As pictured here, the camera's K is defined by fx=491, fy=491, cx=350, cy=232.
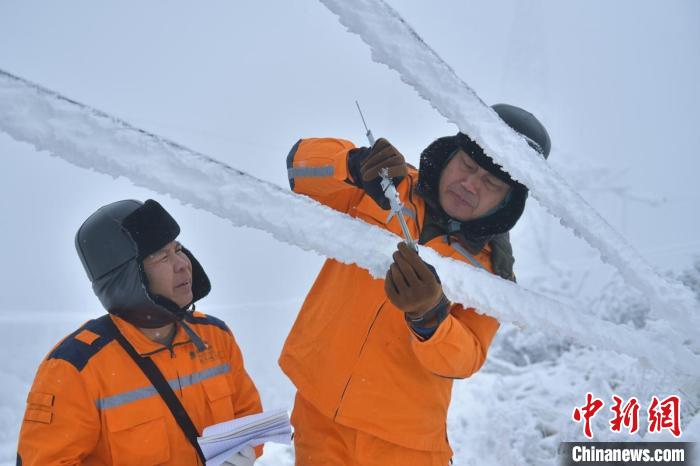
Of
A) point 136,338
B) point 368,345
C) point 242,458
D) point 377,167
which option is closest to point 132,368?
point 136,338

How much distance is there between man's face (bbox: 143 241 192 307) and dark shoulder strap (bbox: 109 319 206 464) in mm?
205

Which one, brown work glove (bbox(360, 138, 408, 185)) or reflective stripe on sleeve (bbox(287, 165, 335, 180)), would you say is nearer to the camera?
brown work glove (bbox(360, 138, 408, 185))

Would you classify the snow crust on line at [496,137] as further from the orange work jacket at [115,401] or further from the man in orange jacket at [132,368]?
the orange work jacket at [115,401]

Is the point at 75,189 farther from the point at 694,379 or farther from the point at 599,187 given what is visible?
the point at 599,187

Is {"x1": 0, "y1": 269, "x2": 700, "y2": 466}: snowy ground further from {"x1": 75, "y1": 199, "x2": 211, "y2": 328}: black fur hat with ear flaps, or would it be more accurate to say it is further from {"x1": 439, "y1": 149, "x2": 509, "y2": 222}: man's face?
{"x1": 439, "y1": 149, "x2": 509, "y2": 222}: man's face

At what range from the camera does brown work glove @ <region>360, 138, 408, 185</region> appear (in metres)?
1.69

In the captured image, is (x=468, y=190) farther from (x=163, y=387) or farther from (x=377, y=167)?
(x=163, y=387)

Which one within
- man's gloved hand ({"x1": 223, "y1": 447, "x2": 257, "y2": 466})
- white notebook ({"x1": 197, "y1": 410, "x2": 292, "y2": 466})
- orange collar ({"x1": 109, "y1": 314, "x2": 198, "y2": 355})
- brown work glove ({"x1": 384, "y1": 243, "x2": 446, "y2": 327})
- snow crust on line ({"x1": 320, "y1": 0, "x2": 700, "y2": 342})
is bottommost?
man's gloved hand ({"x1": 223, "y1": 447, "x2": 257, "y2": 466})

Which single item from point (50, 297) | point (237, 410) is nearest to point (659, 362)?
point (237, 410)

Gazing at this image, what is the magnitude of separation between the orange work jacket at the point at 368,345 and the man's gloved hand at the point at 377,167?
0.05 metres

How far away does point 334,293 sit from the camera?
1.96 m

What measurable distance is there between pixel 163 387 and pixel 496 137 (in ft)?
4.56
